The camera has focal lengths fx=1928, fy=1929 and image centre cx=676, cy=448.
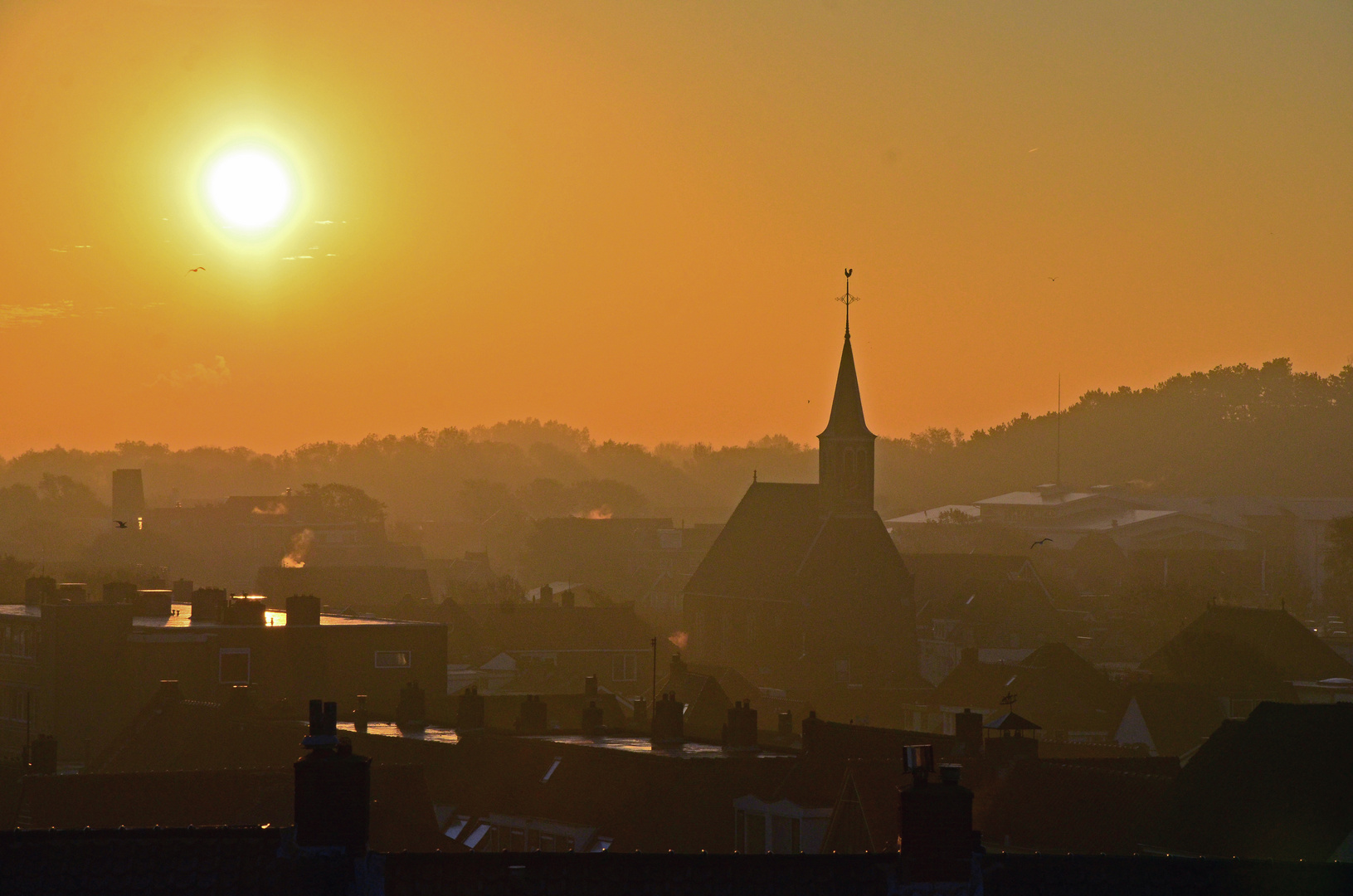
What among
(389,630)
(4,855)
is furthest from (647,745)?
(4,855)

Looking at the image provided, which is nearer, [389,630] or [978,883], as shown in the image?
[978,883]

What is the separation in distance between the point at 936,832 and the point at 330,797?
17.9 ft

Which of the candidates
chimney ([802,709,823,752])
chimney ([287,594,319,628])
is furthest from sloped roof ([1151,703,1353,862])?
chimney ([287,594,319,628])

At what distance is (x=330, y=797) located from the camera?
17.2m

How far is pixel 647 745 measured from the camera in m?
48.0

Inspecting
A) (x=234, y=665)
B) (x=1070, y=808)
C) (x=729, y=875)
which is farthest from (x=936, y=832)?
(x=234, y=665)

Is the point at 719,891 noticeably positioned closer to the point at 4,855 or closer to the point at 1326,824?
the point at 4,855

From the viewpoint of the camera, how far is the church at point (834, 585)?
381 ft

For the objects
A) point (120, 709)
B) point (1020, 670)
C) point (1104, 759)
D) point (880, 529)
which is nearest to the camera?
point (1104, 759)

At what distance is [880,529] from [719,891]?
338 feet

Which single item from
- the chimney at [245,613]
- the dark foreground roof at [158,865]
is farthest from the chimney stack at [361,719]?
the dark foreground roof at [158,865]

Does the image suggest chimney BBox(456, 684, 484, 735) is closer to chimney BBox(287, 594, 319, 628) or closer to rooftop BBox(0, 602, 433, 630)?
rooftop BBox(0, 602, 433, 630)

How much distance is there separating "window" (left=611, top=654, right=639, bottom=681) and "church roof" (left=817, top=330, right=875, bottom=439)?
64.2 feet

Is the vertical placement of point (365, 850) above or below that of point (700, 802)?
above
